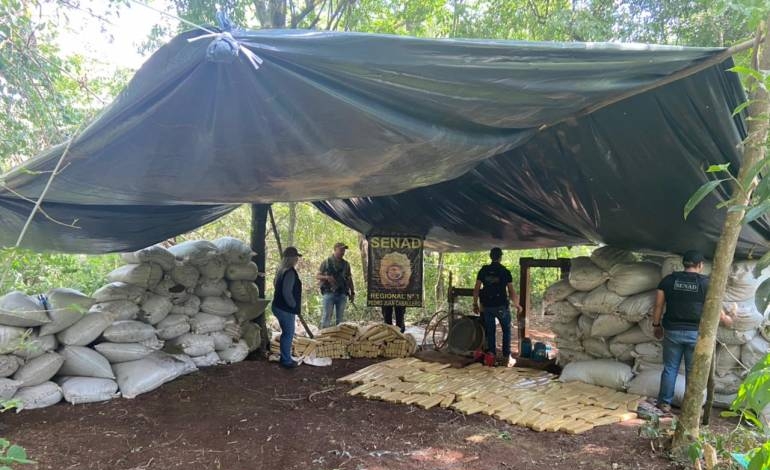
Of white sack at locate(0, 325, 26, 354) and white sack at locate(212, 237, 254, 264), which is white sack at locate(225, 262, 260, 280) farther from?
white sack at locate(0, 325, 26, 354)

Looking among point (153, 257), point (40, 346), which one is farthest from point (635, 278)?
point (40, 346)

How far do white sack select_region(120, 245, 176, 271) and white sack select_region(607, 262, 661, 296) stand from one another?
483cm

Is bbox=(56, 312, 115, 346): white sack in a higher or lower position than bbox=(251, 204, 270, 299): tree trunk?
lower

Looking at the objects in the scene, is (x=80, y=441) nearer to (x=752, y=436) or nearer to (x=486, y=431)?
(x=486, y=431)

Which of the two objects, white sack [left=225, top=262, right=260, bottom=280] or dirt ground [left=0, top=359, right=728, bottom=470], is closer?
dirt ground [left=0, top=359, right=728, bottom=470]

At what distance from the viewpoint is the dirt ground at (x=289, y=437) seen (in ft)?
10.4

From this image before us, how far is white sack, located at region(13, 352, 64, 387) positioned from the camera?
4.00 m

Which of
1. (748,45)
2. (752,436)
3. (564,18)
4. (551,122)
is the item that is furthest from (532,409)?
(564,18)

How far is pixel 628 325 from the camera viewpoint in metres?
4.66

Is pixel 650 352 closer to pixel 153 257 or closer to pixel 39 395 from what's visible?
pixel 153 257

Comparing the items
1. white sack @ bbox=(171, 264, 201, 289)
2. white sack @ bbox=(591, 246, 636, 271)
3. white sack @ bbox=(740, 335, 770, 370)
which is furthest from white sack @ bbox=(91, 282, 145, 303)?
white sack @ bbox=(740, 335, 770, 370)

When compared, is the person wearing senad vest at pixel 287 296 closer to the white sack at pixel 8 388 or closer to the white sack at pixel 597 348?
the white sack at pixel 8 388

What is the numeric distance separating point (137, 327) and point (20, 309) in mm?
1017

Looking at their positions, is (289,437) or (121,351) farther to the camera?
(121,351)
